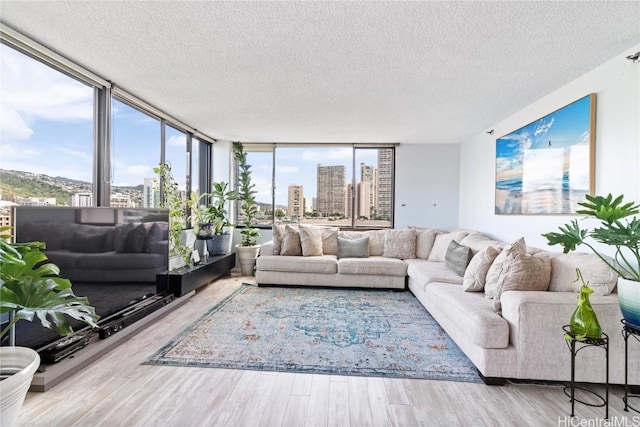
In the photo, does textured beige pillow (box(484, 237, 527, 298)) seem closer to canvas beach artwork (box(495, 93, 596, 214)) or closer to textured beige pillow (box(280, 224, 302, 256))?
canvas beach artwork (box(495, 93, 596, 214))

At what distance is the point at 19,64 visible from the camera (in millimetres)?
2229

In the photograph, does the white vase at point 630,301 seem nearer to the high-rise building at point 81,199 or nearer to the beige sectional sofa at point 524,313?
the beige sectional sofa at point 524,313

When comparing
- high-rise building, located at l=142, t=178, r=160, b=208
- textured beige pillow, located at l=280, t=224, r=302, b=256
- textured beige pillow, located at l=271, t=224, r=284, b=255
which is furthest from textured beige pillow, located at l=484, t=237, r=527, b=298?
high-rise building, located at l=142, t=178, r=160, b=208

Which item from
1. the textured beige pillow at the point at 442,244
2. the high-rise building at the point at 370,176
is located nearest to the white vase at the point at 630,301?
the textured beige pillow at the point at 442,244

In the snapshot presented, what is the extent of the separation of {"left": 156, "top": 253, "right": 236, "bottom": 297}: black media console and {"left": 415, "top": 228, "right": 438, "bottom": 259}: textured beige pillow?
319cm

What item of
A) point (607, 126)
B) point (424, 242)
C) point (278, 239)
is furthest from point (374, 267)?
point (607, 126)

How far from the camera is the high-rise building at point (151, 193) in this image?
12.1ft

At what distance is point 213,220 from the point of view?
4.88m

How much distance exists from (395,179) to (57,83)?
4.75m

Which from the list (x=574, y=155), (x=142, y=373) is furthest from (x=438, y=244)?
A: (x=142, y=373)

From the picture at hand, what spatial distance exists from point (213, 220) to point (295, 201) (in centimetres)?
159

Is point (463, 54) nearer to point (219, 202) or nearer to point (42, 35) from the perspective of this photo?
point (42, 35)

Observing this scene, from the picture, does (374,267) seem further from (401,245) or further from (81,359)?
(81,359)

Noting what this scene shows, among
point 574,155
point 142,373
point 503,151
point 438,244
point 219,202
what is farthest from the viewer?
point 219,202
